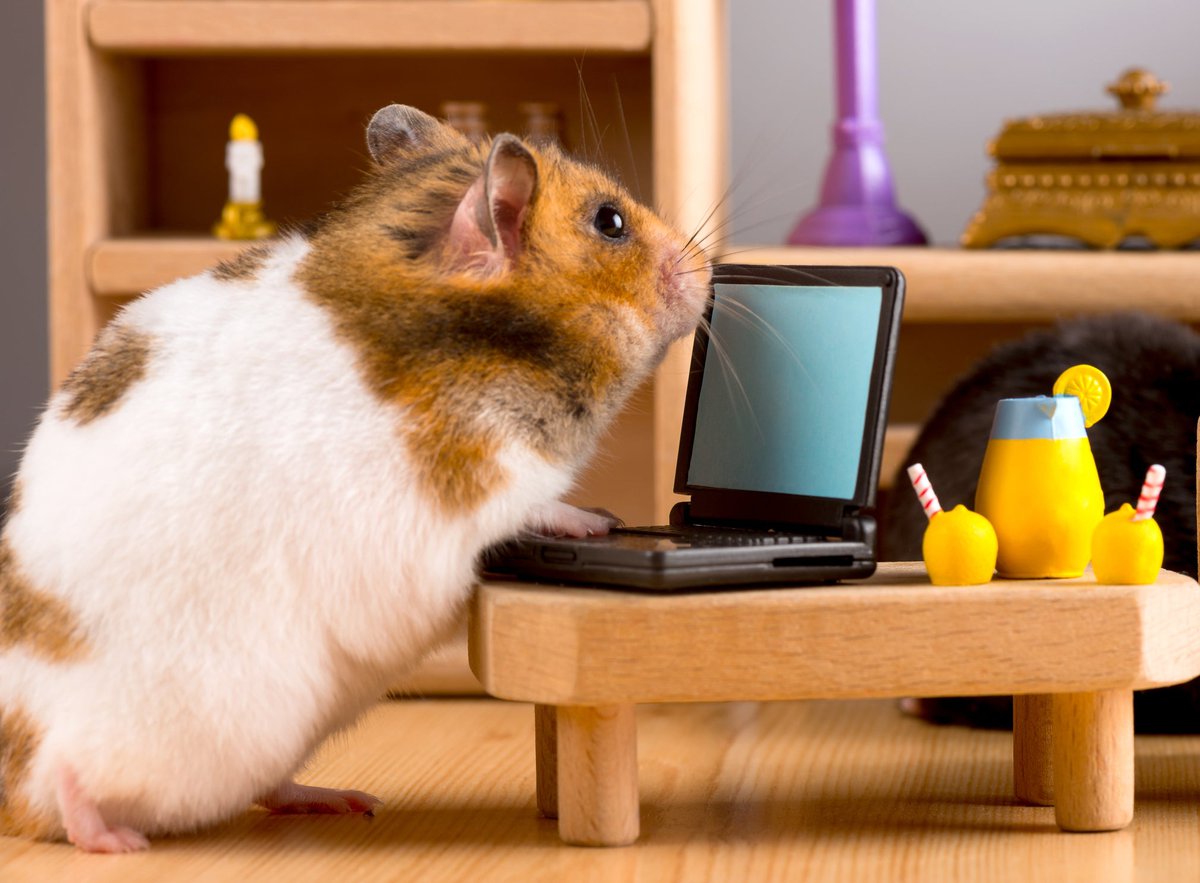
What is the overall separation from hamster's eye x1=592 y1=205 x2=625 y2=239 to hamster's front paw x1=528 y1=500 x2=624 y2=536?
0.16m

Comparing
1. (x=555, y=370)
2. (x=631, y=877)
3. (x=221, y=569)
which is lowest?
(x=631, y=877)

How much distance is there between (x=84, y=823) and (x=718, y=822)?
0.37 metres

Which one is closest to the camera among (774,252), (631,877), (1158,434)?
(631,877)

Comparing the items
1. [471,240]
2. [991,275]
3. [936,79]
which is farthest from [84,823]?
[936,79]

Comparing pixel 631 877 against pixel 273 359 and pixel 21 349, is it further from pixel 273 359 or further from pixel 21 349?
pixel 21 349

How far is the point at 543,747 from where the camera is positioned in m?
1.02

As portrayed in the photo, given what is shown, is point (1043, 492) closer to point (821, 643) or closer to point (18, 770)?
point (821, 643)

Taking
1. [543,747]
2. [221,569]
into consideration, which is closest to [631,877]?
[543,747]

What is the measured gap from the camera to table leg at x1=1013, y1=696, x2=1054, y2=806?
1031 mm

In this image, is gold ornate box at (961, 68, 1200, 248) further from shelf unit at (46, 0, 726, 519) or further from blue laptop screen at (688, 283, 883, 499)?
blue laptop screen at (688, 283, 883, 499)

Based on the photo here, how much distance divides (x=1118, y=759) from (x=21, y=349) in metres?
1.40

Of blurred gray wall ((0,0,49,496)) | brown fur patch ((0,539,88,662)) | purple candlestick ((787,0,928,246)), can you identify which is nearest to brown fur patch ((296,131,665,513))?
brown fur patch ((0,539,88,662))

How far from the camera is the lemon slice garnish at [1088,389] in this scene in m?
0.98

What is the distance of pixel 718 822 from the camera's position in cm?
100
